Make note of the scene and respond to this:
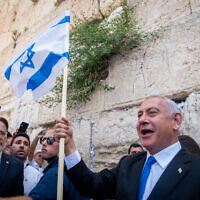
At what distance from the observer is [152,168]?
1.21m

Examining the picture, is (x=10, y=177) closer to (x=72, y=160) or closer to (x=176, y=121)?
(x=72, y=160)

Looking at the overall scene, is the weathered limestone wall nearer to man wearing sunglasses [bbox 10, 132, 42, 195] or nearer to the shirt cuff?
man wearing sunglasses [bbox 10, 132, 42, 195]

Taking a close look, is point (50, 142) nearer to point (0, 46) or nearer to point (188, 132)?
point (188, 132)

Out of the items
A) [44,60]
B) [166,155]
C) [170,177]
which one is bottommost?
[170,177]

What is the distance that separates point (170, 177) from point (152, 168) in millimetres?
150

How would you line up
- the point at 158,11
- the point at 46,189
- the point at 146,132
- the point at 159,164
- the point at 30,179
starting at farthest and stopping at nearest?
the point at 158,11 < the point at 30,179 < the point at 46,189 < the point at 146,132 < the point at 159,164

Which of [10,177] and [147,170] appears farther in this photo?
[10,177]

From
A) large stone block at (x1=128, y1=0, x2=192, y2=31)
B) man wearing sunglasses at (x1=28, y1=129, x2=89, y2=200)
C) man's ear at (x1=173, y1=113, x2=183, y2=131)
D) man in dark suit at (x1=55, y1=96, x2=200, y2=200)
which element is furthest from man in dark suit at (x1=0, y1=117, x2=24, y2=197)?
large stone block at (x1=128, y1=0, x2=192, y2=31)

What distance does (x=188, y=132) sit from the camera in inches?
84.1

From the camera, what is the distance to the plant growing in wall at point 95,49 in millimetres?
2932

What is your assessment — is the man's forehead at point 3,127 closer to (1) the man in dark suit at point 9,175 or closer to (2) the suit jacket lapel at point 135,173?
(1) the man in dark suit at point 9,175

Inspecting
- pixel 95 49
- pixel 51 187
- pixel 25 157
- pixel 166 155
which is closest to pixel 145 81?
pixel 95 49

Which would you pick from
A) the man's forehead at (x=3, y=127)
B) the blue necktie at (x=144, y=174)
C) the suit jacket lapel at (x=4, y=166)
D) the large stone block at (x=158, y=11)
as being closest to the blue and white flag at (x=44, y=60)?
the man's forehead at (x=3, y=127)

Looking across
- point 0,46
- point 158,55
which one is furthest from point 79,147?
point 0,46
